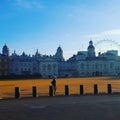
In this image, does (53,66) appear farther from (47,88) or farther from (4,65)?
(47,88)

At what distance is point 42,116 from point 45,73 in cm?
17434

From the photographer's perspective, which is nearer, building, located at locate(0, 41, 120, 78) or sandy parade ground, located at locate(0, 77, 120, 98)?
sandy parade ground, located at locate(0, 77, 120, 98)

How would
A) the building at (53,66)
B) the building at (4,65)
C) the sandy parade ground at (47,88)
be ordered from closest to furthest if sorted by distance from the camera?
the sandy parade ground at (47,88)
the building at (4,65)
the building at (53,66)

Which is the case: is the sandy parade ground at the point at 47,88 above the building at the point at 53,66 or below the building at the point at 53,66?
below

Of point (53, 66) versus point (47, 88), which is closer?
point (47, 88)

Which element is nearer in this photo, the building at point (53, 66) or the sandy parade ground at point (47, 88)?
the sandy parade ground at point (47, 88)

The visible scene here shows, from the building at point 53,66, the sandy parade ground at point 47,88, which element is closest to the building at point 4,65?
the building at point 53,66

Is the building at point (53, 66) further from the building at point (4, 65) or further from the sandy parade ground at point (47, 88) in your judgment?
the sandy parade ground at point (47, 88)

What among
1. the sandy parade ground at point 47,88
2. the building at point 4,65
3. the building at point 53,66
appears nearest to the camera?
the sandy parade ground at point 47,88

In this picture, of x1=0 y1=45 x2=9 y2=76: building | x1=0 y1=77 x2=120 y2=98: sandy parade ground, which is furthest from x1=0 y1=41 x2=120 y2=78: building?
x1=0 y1=77 x2=120 y2=98: sandy parade ground

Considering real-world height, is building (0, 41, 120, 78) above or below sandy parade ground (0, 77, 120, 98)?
above

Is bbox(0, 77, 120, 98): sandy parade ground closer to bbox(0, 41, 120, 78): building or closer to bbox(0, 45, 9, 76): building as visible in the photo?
bbox(0, 45, 9, 76): building

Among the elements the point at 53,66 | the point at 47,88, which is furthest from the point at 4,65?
the point at 47,88

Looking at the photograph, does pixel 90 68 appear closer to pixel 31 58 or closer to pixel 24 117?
pixel 31 58
